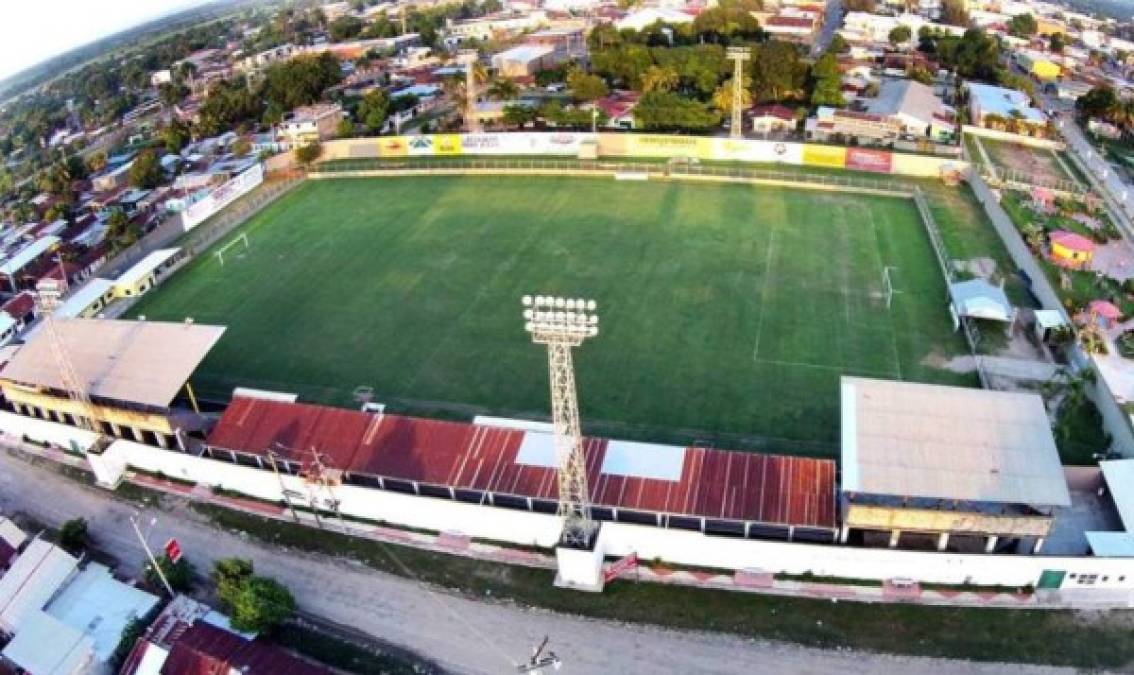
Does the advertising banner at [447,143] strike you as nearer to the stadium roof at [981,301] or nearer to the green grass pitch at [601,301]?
the green grass pitch at [601,301]

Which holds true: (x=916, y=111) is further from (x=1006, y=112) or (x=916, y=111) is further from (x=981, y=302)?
(x=981, y=302)

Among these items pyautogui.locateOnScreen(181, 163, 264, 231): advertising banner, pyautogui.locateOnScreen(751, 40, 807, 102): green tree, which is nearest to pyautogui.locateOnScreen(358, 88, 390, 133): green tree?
pyautogui.locateOnScreen(181, 163, 264, 231): advertising banner

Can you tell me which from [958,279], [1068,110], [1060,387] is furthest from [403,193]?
[1068,110]

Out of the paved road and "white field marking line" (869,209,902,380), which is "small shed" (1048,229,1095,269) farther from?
the paved road

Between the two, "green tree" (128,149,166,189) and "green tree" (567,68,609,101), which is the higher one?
"green tree" (567,68,609,101)

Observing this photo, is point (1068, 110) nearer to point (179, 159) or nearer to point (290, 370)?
point (290, 370)
